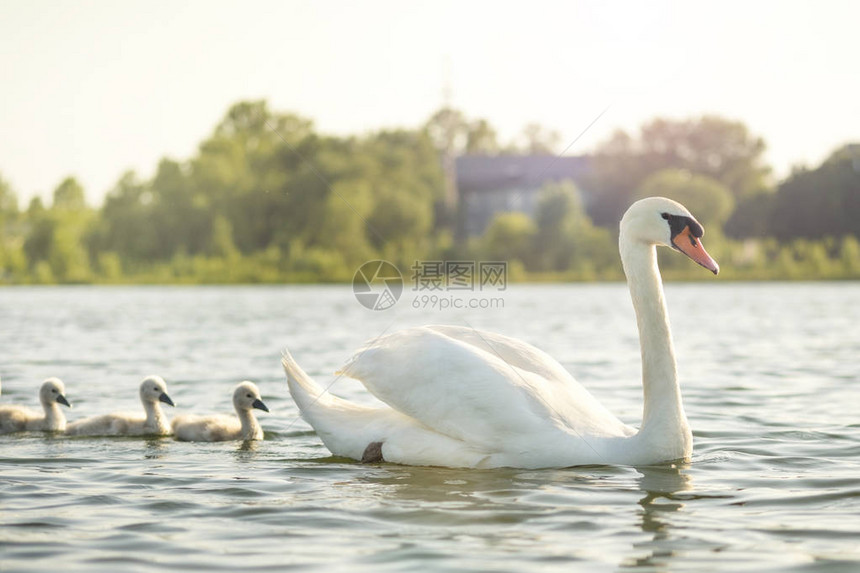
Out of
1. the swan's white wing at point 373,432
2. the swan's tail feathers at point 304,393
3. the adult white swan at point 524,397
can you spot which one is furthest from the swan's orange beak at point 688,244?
the swan's tail feathers at point 304,393

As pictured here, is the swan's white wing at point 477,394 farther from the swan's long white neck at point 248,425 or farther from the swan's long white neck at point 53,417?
the swan's long white neck at point 53,417

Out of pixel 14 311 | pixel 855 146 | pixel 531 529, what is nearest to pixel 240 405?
pixel 531 529

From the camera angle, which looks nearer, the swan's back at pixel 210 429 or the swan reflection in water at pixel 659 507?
the swan reflection in water at pixel 659 507

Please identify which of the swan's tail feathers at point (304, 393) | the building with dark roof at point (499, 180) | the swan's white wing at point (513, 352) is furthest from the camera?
the building with dark roof at point (499, 180)

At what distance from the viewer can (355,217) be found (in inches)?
1597

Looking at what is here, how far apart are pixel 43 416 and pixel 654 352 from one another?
16.6 ft

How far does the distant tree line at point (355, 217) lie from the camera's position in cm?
4128

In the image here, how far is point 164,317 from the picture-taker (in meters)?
25.7

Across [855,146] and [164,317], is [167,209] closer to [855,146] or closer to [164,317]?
[164,317]

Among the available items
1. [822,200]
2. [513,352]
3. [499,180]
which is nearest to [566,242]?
[822,200]

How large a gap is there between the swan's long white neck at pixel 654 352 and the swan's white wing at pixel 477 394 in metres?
0.31

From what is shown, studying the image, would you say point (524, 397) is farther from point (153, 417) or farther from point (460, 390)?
point (153, 417)

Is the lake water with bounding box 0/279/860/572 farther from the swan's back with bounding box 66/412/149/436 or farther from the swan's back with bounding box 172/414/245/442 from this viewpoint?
the swan's back with bounding box 66/412/149/436

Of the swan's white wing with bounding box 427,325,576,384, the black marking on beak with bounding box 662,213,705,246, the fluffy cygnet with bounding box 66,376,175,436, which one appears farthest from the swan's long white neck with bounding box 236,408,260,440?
the black marking on beak with bounding box 662,213,705,246
